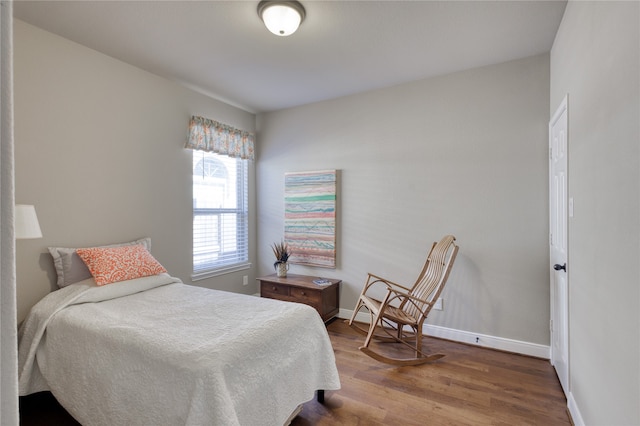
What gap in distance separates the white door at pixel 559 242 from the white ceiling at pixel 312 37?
82cm

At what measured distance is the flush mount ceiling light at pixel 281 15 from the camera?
2079mm

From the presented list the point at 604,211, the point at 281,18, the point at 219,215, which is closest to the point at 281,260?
the point at 219,215

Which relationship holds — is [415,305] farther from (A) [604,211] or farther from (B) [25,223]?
(B) [25,223]

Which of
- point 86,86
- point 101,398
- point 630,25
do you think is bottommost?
point 101,398

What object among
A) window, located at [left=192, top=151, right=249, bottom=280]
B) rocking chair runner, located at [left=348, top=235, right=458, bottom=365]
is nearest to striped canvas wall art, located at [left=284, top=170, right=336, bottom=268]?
window, located at [left=192, top=151, right=249, bottom=280]

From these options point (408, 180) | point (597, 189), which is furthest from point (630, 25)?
point (408, 180)

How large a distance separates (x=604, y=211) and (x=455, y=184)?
1.77 m

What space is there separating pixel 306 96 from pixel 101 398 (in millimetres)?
3426

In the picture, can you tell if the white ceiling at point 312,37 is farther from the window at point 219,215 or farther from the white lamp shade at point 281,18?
the window at point 219,215

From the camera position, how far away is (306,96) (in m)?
3.83

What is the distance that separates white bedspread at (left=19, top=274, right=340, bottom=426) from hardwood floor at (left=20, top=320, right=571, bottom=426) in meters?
0.23

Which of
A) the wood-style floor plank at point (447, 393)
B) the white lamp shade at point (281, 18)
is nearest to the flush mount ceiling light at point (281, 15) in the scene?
the white lamp shade at point (281, 18)

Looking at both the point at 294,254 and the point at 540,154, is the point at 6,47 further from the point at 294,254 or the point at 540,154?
the point at 294,254

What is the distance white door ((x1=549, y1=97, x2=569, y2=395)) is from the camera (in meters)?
2.19
